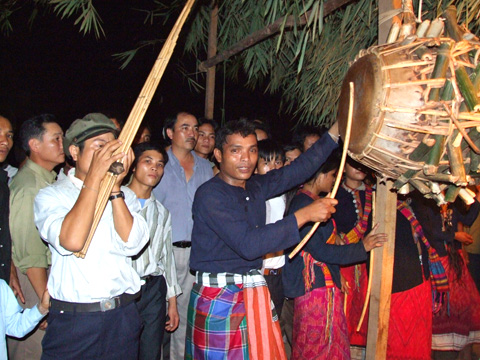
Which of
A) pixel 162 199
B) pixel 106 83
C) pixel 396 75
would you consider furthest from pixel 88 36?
pixel 396 75

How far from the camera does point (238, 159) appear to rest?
2359 mm

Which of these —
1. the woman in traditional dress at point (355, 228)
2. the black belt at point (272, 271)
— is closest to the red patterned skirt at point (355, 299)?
the woman in traditional dress at point (355, 228)

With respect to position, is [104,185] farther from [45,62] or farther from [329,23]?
[45,62]

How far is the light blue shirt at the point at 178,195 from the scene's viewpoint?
3.36 meters

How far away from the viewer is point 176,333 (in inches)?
130

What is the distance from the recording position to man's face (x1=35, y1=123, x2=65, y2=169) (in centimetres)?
275

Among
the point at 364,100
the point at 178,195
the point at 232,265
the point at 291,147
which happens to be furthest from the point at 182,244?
the point at 364,100

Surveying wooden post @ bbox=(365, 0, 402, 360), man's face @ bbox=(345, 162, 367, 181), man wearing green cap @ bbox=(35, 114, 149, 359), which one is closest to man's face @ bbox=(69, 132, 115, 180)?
man wearing green cap @ bbox=(35, 114, 149, 359)

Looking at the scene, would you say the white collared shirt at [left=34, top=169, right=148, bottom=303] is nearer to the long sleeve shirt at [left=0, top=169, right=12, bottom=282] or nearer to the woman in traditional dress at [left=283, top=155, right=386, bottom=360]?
the long sleeve shirt at [left=0, top=169, right=12, bottom=282]

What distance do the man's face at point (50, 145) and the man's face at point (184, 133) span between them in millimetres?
1104

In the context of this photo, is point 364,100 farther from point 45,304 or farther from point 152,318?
point 152,318

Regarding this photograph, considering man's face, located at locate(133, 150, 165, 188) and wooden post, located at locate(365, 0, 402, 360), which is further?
man's face, located at locate(133, 150, 165, 188)

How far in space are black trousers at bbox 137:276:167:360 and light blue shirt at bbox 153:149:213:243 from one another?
589 mm

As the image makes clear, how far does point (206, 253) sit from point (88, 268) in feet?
2.13
